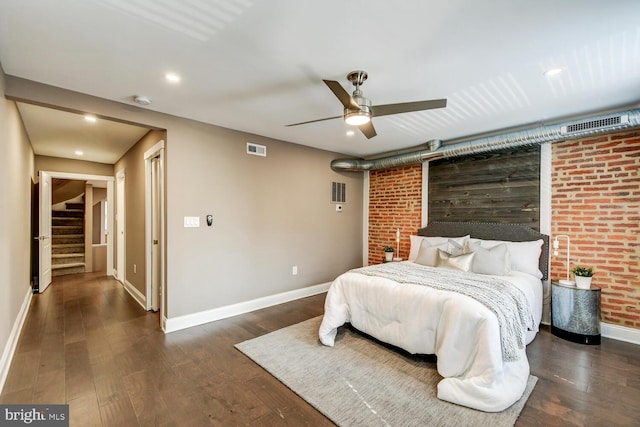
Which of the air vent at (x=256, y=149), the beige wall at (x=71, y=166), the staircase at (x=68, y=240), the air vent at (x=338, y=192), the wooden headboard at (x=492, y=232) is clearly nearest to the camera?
the wooden headboard at (x=492, y=232)

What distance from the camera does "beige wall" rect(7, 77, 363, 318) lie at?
3287mm

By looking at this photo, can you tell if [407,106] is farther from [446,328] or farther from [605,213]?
[605,213]

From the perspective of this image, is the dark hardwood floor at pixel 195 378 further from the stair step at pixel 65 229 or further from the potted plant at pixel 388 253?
the stair step at pixel 65 229

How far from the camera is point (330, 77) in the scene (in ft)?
7.77

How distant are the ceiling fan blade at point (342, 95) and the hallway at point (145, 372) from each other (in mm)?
2271

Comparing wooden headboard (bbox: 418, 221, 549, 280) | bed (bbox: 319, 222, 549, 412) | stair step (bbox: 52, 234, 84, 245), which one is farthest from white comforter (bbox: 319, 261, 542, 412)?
stair step (bbox: 52, 234, 84, 245)

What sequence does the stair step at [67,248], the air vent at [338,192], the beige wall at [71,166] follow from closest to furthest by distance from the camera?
the air vent at [338,192] < the beige wall at [71,166] < the stair step at [67,248]

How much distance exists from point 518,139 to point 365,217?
2.91 meters

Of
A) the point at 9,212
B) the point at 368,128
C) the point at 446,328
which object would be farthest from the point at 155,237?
the point at 446,328

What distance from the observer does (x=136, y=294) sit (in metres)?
4.47

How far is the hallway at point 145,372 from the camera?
192 centimetres

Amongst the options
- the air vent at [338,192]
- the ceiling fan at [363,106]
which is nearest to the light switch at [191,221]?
the ceiling fan at [363,106]

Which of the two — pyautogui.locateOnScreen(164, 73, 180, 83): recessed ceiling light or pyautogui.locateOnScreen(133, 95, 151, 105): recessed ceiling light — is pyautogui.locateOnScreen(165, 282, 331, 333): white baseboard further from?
pyautogui.locateOnScreen(164, 73, 180, 83): recessed ceiling light

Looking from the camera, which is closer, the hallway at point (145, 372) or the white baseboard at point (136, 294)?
the hallway at point (145, 372)
